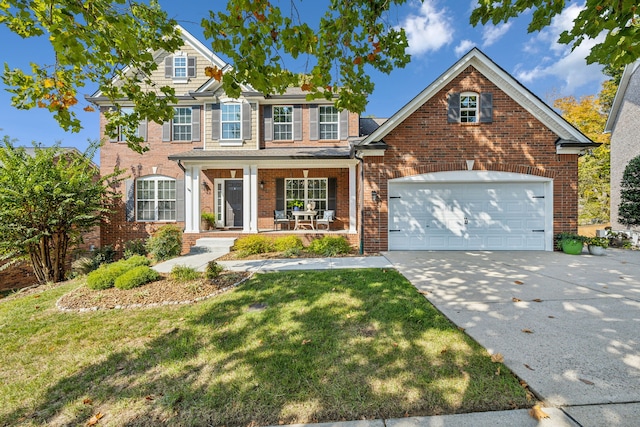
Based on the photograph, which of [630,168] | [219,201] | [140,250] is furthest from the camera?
[219,201]

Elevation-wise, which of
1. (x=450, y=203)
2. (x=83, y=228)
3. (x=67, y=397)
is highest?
(x=450, y=203)

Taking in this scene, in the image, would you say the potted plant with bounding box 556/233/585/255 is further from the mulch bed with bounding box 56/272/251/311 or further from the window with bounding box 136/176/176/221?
the window with bounding box 136/176/176/221

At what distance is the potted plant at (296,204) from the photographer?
463 inches

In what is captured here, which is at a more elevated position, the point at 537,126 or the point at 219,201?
the point at 537,126

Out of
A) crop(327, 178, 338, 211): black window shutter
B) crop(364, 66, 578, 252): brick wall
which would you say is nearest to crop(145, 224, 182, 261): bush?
crop(327, 178, 338, 211): black window shutter

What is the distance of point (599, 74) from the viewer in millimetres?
20422

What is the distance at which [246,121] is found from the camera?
38.6 ft

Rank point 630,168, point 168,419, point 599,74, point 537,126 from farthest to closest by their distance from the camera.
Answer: point 599,74, point 630,168, point 537,126, point 168,419

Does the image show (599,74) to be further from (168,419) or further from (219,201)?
(168,419)

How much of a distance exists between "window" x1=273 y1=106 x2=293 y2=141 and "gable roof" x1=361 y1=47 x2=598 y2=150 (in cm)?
467

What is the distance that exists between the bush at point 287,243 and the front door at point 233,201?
12.8 ft

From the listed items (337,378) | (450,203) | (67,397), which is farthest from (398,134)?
(67,397)

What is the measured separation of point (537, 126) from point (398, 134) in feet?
14.7

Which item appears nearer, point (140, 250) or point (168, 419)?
point (168, 419)
